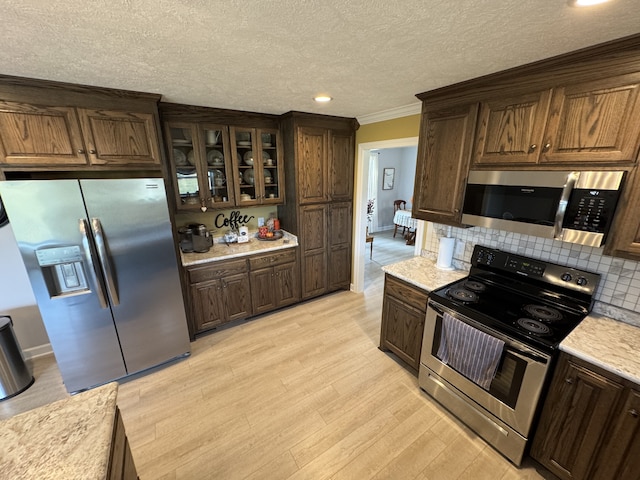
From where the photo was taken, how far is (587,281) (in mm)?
1669

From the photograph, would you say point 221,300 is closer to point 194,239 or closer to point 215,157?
point 194,239

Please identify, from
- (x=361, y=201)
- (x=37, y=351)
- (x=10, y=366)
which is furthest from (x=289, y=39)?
(x=37, y=351)

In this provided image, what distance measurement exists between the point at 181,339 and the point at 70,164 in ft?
5.60

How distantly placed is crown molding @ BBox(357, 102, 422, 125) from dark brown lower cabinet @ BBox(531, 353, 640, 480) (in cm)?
228

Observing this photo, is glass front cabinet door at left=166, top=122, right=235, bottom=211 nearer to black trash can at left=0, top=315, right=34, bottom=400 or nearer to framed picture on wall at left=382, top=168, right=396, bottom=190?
black trash can at left=0, top=315, right=34, bottom=400

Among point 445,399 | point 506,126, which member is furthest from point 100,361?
point 506,126

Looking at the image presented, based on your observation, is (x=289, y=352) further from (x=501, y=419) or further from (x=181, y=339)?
(x=501, y=419)

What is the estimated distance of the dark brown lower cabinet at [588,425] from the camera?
1.25m

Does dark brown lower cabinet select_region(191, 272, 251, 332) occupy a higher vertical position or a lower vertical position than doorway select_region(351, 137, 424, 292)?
lower

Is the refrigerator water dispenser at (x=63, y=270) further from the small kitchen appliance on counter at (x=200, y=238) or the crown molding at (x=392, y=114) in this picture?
the crown molding at (x=392, y=114)

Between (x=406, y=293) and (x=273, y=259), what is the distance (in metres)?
1.61

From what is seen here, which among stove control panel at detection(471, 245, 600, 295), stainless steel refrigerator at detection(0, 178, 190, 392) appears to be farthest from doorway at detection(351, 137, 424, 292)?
stainless steel refrigerator at detection(0, 178, 190, 392)

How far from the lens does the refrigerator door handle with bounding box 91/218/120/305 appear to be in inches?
76.6

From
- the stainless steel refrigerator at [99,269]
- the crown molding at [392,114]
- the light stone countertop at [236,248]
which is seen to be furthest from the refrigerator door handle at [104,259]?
the crown molding at [392,114]
